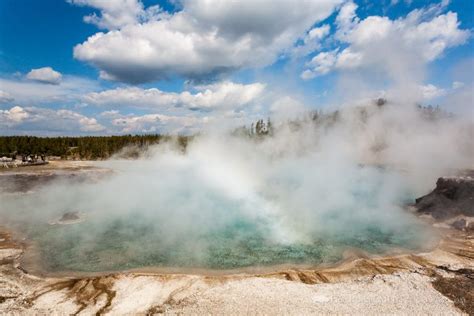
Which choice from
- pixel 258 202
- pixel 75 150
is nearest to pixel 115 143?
pixel 75 150

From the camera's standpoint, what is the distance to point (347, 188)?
91.7ft

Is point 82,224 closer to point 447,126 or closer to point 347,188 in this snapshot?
point 347,188

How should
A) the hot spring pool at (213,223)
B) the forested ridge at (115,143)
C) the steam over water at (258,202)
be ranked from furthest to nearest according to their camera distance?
the forested ridge at (115,143), the steam over water at (258,202), the hot spring pool at (213,223)

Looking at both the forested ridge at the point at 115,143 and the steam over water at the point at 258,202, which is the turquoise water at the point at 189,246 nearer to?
the steam over water at the point at 258,202

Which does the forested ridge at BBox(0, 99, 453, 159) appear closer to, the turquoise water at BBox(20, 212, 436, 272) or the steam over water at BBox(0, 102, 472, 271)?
the steam over water at BBox(0, 102, 472, 271)

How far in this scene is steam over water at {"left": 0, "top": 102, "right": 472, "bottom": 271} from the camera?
1430 centimetres

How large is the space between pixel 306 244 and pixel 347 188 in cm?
1437

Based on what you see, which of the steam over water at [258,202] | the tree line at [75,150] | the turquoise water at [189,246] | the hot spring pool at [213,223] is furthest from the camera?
the tree line at [75,150]

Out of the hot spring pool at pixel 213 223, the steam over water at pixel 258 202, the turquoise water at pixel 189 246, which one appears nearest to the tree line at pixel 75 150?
the steam over water at pixel 258 202

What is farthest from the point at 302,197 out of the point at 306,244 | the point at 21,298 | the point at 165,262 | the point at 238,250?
the point at 21,298

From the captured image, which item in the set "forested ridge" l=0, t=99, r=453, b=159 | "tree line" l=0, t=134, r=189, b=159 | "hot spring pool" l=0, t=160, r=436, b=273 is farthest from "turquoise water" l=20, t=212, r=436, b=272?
"tree line" l=0, t=134, r=189, b=159

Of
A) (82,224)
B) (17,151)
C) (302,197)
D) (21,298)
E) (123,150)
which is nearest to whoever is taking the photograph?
(21,298)

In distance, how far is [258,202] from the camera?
23.1 meters

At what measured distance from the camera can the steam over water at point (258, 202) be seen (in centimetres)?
1430
